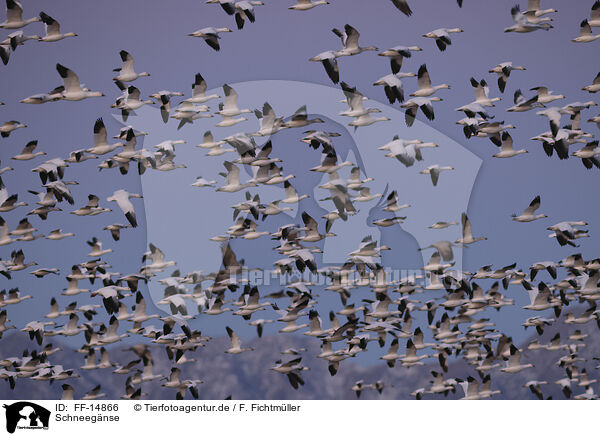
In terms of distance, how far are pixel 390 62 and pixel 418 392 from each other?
361 centimetres

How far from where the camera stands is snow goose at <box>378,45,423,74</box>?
31.9ft

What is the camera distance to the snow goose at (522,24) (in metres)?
9.85

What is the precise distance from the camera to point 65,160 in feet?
33.1

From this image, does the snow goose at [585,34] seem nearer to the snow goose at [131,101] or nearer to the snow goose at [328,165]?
the snow goose at [328,165]

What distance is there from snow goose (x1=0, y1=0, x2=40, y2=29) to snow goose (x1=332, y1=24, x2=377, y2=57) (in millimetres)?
3305

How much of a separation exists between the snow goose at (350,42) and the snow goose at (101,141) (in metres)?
2.62

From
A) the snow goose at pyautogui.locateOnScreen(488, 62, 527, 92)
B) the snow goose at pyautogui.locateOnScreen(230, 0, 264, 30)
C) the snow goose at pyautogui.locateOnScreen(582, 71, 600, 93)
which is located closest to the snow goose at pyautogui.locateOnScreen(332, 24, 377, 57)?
the snow goose at pyautogui.locateOnScreen(230, 0, 264, 30)

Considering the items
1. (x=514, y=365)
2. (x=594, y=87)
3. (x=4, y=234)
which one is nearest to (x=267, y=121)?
(x=4, y=234)

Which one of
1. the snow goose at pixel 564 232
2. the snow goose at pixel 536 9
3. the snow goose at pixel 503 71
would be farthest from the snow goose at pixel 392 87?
the snow goose at pixel 564 232

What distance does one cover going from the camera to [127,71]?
1022cm

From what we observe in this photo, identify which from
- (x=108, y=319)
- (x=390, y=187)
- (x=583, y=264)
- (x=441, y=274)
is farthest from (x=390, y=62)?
(x=108, y=319)
